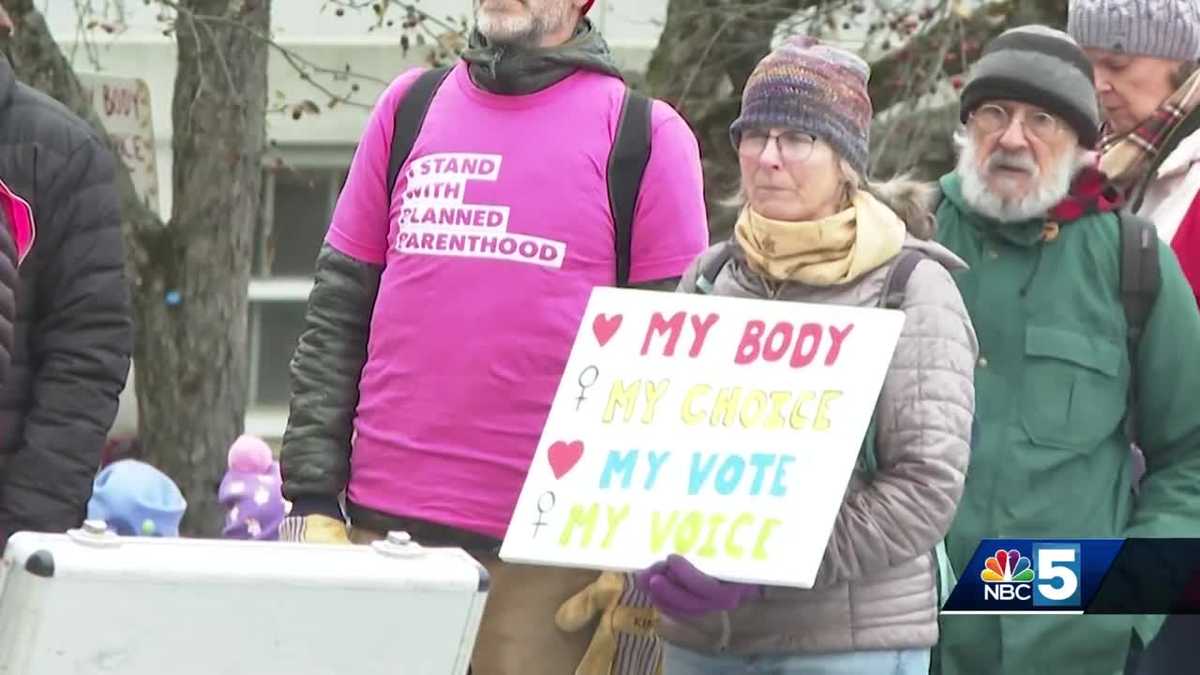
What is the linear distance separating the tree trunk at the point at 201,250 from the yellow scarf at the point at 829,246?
5284 millimetres

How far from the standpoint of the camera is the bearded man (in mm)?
4676

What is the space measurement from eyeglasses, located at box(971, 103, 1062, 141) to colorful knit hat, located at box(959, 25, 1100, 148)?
0.6 inches

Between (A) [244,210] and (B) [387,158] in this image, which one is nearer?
(B) [387,158]

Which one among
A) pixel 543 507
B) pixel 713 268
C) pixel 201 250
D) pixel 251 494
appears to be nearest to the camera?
pixel 543 507

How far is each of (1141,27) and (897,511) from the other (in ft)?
5.06

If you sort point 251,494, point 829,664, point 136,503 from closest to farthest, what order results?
point 829,664
point 136,503
point 251,494

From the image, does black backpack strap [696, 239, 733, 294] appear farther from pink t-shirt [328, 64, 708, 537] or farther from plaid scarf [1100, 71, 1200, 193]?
plaid scarf [1100, 71, 1200, 193]

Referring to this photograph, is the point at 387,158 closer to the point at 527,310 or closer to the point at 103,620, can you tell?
the point at 527,310

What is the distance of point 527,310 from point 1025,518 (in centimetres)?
87

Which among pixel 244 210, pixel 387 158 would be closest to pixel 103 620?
pixel 387 158

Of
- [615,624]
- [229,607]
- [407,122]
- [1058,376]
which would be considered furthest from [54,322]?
[1058,376]

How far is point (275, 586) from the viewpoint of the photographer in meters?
3.50

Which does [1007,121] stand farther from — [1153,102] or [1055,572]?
[1055,572]

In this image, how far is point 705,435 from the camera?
4027 millimetres
